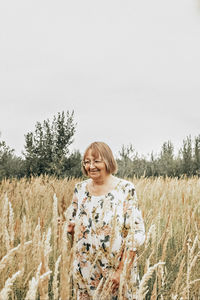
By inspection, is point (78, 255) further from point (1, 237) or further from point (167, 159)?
point (167, 159)

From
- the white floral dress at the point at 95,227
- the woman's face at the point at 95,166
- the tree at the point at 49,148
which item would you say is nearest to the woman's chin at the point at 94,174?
the woman's face at the point at 95,166

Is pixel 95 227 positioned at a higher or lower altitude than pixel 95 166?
lower

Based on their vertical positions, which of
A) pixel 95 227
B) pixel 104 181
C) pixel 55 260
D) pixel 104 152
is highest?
pixel 104 152

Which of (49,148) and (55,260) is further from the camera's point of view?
(49,148)

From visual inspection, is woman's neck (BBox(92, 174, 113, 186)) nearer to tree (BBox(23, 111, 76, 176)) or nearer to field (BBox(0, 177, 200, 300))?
field (BBox(0, 177, 200, 300))

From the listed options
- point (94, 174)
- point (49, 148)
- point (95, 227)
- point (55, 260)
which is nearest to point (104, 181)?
point (94, 174)

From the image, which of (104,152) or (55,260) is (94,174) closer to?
(104,152)

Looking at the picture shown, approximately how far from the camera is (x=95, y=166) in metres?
2.16

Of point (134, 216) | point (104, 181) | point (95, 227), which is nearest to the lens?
point (134, 216)

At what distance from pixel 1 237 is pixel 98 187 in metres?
0.78

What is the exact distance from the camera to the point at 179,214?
12.4ft

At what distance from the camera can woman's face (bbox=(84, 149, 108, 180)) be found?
2.16 meters

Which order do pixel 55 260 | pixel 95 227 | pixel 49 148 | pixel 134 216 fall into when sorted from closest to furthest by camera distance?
pixel 55 260 < pixel 134 216 < pixel 95 227 < pixel 49 148

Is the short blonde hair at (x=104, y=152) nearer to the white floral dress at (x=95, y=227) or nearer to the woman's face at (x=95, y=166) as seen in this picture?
the woman's face at (x=95, y=166)
